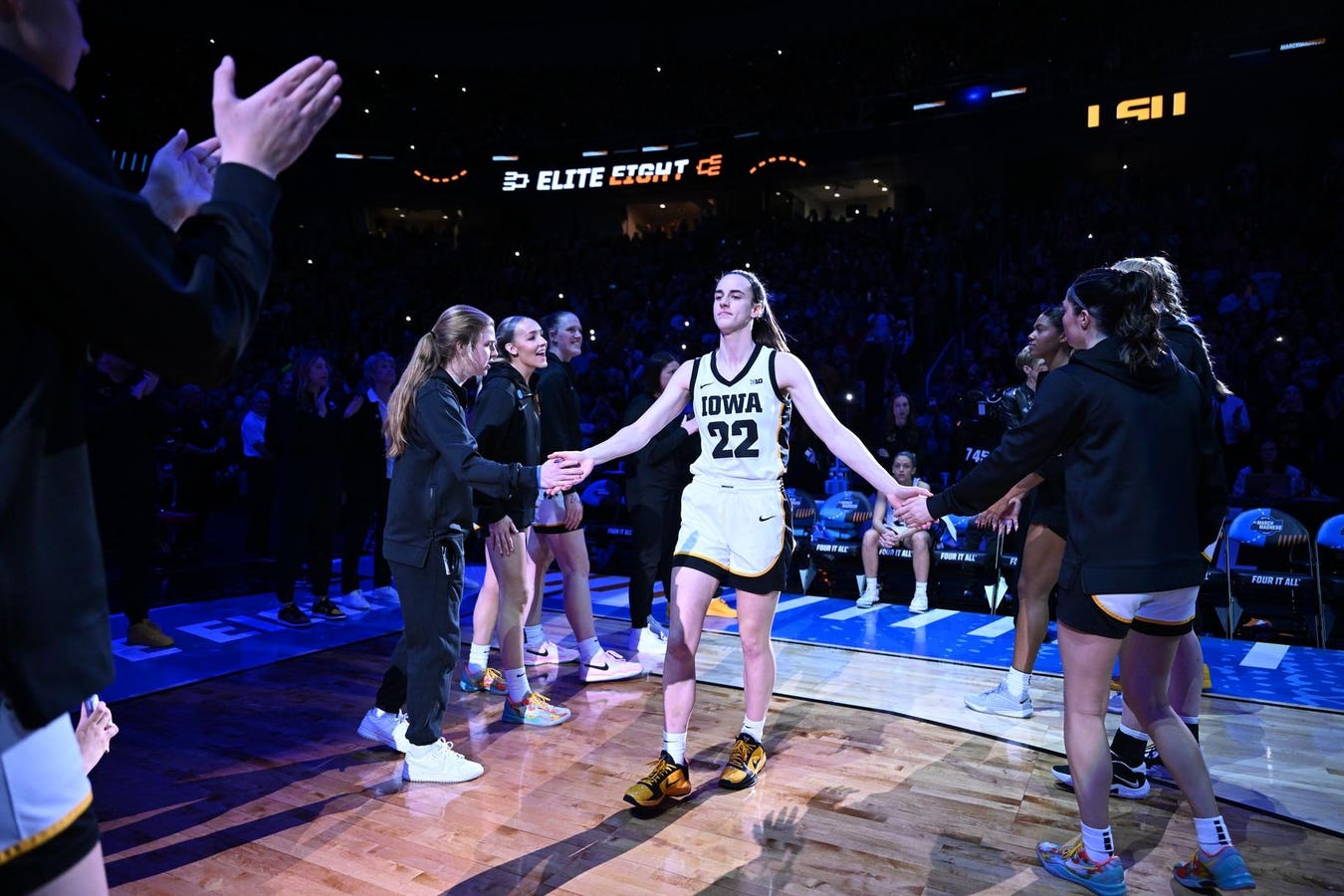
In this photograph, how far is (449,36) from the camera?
26.4 m

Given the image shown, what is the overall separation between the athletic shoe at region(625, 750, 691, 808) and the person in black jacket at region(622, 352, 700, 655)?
2.07 metres

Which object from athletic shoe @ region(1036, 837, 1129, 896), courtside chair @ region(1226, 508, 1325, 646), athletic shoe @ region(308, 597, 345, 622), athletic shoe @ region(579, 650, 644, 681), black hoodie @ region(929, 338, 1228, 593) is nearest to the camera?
black hoodie @ region(929, 338, 1228, 593)

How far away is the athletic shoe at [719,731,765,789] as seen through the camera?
370cm

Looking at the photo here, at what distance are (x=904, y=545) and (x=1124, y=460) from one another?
5.08 meters

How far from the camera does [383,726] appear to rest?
4180mm

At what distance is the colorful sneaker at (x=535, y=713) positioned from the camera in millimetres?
4484

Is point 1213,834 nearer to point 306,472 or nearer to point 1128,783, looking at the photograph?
point 1128,783

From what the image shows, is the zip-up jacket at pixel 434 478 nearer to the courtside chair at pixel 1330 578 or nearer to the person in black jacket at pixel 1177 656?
the person in black jacket at pixel 1177 656

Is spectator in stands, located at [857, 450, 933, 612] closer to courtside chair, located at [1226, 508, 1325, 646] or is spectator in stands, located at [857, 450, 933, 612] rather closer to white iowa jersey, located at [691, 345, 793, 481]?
courtside chair, located at [1226, 508, 1325, 646]

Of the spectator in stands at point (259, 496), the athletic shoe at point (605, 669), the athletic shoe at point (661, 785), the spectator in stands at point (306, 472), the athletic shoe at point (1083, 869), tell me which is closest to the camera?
the athletic shoe at point (1083, 869)

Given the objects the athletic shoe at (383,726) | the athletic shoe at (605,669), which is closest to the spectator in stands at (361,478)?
the athletic shoe at (605,669)

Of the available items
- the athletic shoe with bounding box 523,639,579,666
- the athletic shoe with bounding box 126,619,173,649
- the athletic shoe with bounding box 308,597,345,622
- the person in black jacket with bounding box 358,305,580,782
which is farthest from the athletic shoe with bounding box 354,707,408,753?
the athletic shoe with bounding box 308,597,345,622

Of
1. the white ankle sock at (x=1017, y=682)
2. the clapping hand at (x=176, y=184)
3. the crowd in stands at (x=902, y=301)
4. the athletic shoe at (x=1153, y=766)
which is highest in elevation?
the crowd in stands at (x=902, y=301)

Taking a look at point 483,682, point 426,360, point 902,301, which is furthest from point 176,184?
point 902,301
